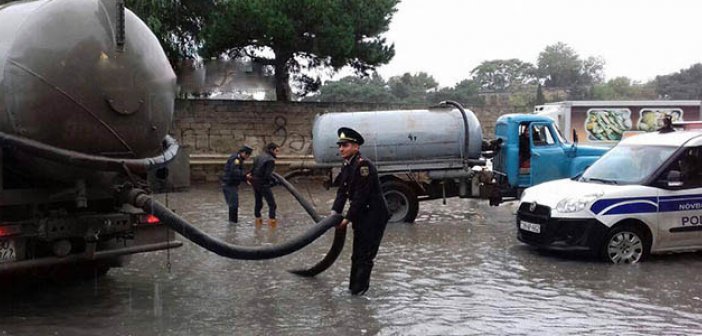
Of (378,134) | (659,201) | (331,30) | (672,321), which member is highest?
(331,30)

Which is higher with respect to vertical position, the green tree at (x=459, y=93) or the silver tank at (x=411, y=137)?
the green tree at (x=459, y=93)

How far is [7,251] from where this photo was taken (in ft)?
19.3

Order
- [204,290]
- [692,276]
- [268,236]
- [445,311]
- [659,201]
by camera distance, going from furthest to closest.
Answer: [268,236], [659,201], [692,276], [204,290], [445,311]

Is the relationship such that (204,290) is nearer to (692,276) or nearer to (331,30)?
(692,276)

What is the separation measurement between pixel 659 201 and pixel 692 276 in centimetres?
106

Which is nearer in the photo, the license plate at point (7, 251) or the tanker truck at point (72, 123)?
the tanker truck at point (72, 123)

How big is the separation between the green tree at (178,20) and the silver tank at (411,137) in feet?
29.4

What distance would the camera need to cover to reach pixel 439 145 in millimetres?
13352

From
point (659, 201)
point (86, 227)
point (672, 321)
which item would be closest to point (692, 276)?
point (659, 201)

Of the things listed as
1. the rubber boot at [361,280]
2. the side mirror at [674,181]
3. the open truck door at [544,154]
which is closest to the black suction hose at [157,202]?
the rubber boot at [361,280]

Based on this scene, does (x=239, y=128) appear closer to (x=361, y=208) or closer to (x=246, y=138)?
(x=246, y=138)

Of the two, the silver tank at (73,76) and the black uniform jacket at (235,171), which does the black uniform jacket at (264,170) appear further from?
the silver tank at (73,76)

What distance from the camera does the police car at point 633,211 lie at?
8.95 m

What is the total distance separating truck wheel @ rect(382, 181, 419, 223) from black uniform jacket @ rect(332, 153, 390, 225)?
5.89 m
